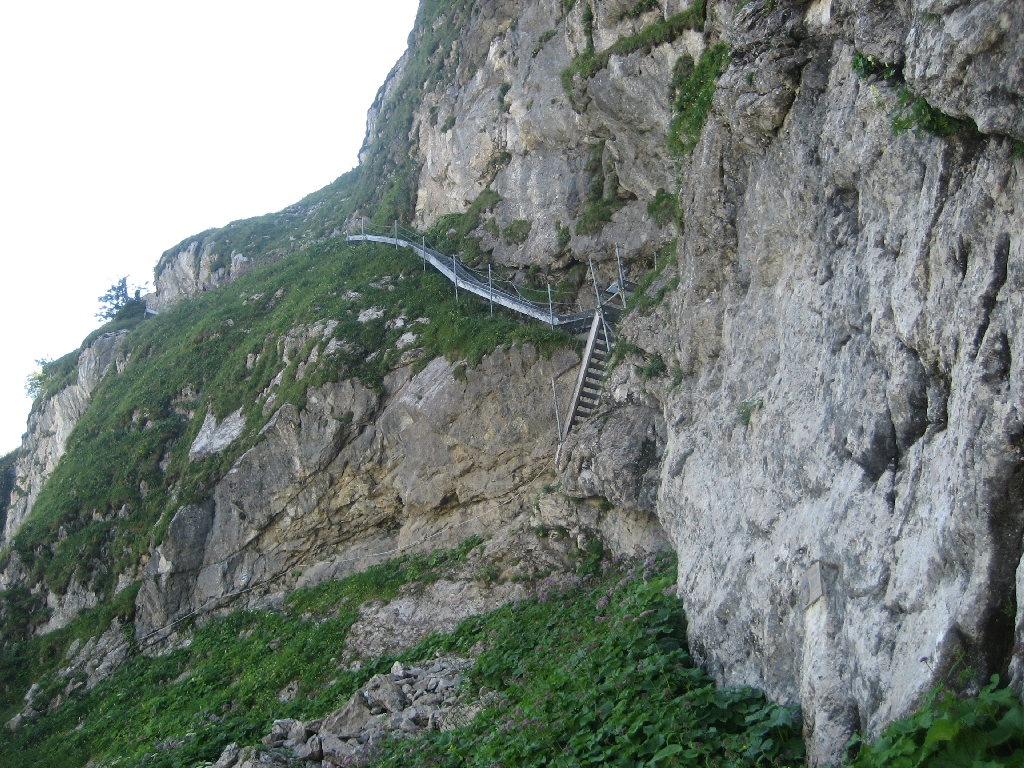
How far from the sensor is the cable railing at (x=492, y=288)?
2323 cm

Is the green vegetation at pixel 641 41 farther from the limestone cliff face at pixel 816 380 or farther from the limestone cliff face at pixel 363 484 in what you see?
the limestone cliff face at pixel 363 484

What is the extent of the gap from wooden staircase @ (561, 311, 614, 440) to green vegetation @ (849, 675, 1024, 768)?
47.6 feet

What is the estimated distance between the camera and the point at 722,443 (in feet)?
37.8

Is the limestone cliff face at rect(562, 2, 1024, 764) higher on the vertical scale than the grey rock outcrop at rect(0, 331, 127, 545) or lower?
lower

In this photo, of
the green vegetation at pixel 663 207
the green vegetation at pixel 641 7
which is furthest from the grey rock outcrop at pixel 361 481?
the green vegetation at pixel 641 7


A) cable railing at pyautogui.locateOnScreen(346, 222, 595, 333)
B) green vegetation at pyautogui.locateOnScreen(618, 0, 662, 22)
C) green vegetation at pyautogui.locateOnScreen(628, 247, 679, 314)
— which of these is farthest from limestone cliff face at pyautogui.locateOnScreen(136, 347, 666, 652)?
green vegetation at pyautogui.locateOnScreen(618, 0, 662, 22)

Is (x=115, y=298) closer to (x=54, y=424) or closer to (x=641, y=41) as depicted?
(x=54, y=424)

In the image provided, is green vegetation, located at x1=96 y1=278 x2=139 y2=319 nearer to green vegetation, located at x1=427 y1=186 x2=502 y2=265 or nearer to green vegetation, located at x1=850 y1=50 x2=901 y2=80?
green vegetation, located at x1=427 y1=186 x2=502 y2=265

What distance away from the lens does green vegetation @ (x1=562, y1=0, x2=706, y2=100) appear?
54.1ft

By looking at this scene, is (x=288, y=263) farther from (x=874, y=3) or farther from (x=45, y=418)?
(x=874, y=3)

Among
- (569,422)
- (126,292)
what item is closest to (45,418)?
(126,292)

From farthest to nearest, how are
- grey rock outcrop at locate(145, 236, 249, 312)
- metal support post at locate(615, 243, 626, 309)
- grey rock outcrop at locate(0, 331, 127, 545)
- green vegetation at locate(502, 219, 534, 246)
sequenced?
grey rock outcrop at locate(145, 236, 249, 312) < grey rock outcrop at locate(0, 331, 127, 545) < green vegetation at locate(502, 219, 534, 246) < metal support post at locate(615, 243, 626, 309)

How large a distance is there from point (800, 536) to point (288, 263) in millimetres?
36126

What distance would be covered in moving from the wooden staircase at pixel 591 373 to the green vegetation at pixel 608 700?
16.0 ft
